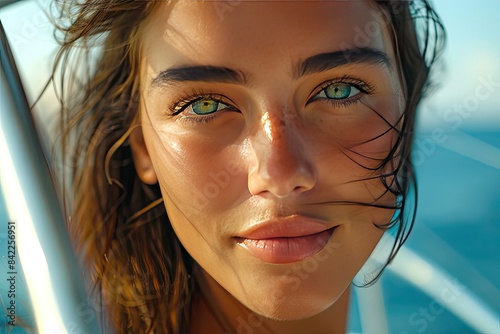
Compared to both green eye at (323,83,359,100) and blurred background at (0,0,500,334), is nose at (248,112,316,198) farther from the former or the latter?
blurred background at (0,0,500,334)

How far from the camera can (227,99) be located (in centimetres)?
72

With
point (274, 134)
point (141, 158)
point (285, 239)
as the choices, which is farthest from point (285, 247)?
point (141, 158)

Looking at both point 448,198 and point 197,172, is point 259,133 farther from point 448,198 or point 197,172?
point 448,198

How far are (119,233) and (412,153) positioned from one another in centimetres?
39

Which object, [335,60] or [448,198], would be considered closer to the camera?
[335,60]

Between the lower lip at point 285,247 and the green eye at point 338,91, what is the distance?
5.7 inches

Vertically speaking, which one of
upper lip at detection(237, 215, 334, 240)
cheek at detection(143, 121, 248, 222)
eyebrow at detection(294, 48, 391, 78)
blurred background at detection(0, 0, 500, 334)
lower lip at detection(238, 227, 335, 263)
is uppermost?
eyebrow at detection(294, 48, 391, 78)

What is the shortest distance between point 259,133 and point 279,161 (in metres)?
0.04

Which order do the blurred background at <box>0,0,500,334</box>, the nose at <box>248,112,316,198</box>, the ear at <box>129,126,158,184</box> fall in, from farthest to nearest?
the blurred background at <box>0,0,500,334</box>, the ear at <box>129,126,158,184</box>, the nose at <box>248,112,316,198</box>

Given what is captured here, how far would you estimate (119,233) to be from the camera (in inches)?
36.7

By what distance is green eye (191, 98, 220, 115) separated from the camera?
0.74 metres

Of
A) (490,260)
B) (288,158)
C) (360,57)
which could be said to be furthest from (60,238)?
(490,260)

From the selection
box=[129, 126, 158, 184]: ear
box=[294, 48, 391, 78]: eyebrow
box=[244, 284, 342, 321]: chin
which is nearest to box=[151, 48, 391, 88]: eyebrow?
box=[294, 48, 391, 78]: eyebrow

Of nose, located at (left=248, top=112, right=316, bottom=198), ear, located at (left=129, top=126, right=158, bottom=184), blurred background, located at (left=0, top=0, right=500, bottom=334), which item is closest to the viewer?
nose, located at (left=248, top=112, right=316, bottom=198)
